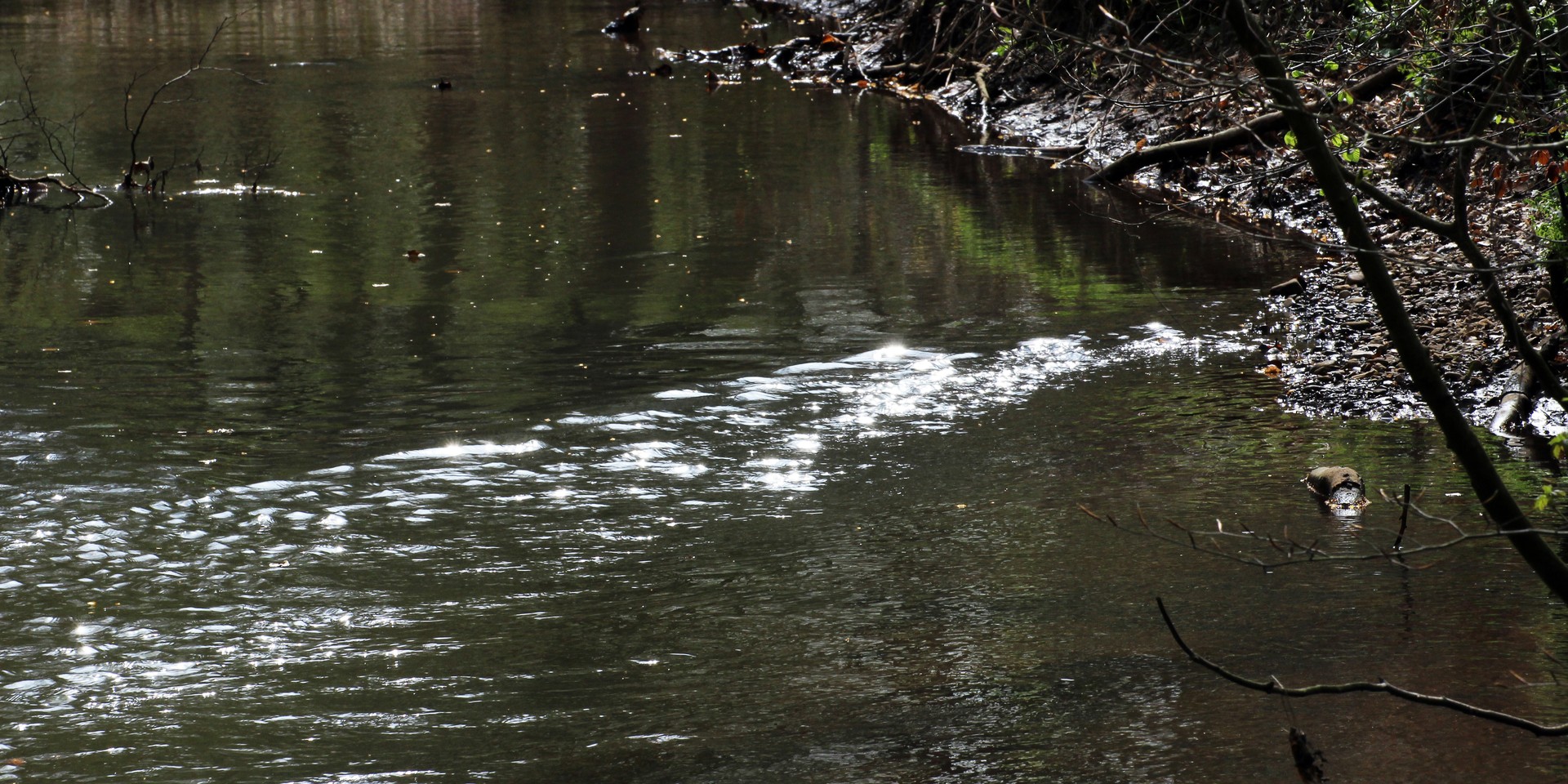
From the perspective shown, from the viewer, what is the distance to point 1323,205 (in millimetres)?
17078

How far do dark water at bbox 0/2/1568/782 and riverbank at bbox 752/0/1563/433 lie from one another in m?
0.55

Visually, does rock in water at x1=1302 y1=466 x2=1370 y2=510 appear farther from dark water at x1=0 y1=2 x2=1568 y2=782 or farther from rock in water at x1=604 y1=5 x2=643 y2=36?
rock in water at x1=604 y1=5 x2=643 y2=36

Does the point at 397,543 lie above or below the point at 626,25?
below

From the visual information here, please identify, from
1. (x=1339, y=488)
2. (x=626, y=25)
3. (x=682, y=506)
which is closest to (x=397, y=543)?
(x=682, y=506)

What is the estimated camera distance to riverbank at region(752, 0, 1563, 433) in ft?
24.4

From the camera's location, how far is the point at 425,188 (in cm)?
1942

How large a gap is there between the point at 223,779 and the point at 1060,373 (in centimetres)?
703

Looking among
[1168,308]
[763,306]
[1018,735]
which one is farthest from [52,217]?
[1018,735]

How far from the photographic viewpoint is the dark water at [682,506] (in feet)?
21.1

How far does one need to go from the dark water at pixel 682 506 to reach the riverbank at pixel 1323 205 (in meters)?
0.55

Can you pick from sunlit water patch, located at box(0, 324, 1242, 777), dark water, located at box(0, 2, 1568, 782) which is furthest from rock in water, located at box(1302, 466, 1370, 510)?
sunlit water patch, located at box(0, 324, 1242, 777)

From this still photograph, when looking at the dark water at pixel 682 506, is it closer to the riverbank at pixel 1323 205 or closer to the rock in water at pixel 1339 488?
the rock in water at pixel 1339 488

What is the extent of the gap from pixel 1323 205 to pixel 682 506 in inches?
409

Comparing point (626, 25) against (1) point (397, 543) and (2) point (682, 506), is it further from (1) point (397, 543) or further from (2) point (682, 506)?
(1) point (397, 543)
